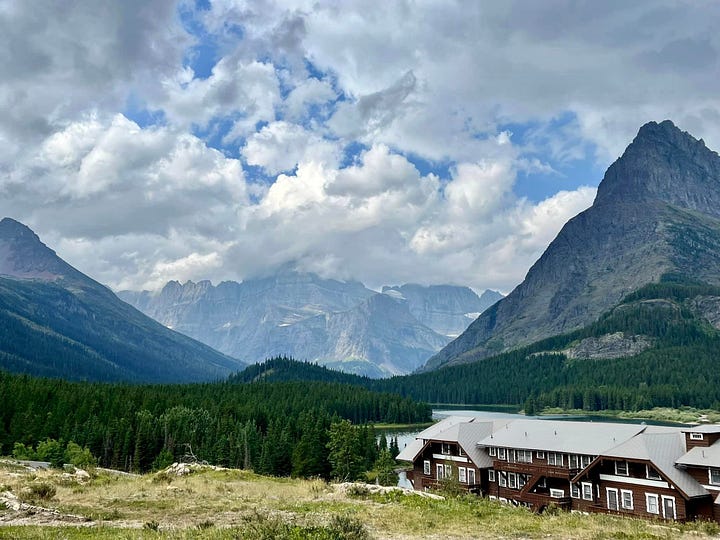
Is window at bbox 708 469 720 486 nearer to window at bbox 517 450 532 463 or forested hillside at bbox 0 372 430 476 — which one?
window at bbox 517 450 532 463

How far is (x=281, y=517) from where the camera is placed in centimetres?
2725

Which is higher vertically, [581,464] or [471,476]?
[581,464]

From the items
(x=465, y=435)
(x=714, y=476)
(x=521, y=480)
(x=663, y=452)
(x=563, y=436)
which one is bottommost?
(x=521, y=480)

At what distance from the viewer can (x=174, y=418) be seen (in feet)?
444

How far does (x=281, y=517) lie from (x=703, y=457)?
4651 cm

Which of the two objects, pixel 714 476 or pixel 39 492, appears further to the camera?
pixel 714 476

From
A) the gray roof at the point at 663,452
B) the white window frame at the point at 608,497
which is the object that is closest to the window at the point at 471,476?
the white window frame at the point at 608,497

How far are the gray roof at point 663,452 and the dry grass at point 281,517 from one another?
24.0 m

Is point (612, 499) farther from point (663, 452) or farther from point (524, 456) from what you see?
point (524, 456)

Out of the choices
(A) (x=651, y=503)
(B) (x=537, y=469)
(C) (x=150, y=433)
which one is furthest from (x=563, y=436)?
(C) (x=150, y=433)

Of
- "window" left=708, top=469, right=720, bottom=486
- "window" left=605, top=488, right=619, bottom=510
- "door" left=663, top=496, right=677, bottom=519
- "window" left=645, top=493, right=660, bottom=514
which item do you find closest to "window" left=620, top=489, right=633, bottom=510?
"window" left=605, top=488, right=619, bottom=510

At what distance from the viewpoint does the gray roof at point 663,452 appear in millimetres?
54719

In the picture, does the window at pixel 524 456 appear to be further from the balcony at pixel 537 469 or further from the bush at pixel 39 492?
the bush at pixel 39 492

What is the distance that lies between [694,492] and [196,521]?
4809cm
